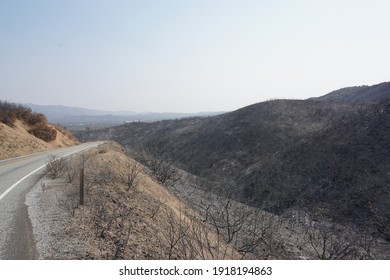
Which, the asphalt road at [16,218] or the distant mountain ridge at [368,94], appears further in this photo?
the distant mountain ridge at [368,94]

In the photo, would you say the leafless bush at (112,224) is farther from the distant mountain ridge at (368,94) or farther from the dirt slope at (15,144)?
the distant mountain ridge at (368,94)

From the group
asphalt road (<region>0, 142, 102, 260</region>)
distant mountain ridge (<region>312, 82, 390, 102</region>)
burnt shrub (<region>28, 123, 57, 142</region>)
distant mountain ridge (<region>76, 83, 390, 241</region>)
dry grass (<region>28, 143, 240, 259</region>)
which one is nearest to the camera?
asphalt road (<region>0, 142, 102, 260</region>)

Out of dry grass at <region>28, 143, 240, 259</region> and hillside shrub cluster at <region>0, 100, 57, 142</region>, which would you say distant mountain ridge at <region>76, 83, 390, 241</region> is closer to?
dry grass at <region>28, 143, 240, 259</region>

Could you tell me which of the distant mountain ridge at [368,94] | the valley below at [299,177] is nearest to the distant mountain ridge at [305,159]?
the valley below at [299,177]

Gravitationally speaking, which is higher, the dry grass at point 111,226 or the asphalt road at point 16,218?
the asphalt road at point 16,218

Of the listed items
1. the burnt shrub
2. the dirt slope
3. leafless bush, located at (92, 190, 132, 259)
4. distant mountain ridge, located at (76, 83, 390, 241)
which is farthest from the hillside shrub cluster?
leafless bush, located at (92, 190, 132, 259)

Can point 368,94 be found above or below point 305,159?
above

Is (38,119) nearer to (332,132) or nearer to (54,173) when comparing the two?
(54,173)

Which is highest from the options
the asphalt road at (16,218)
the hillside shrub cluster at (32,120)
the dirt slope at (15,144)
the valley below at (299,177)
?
the hillside shrub cluster at (32,120)

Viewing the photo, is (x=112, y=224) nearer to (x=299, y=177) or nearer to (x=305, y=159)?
(x=299, y=177)

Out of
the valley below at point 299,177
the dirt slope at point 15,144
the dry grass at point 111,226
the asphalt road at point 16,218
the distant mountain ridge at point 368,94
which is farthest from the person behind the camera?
the distant mountain ridge at point 368,94

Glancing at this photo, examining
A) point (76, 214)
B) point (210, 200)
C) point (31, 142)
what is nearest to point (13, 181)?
point (76, 214)

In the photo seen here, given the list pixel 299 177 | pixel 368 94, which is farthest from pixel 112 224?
pixel 368 94
